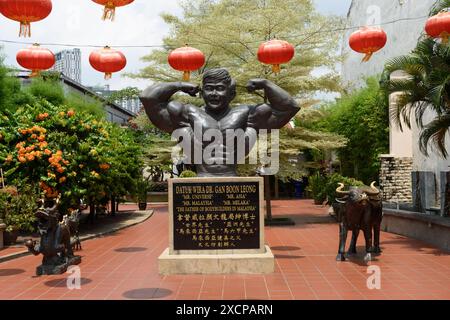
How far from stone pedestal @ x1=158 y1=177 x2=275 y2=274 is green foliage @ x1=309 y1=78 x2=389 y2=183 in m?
13.3

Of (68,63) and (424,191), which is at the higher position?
(68,63)

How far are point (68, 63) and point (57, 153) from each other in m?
17.5

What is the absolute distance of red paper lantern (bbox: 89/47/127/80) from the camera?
8.77 metres

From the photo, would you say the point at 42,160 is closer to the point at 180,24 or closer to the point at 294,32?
the point at 294,32

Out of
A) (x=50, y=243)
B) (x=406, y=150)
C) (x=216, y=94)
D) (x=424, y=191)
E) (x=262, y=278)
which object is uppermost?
(x=216, y=94)

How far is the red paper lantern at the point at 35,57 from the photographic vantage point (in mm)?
8602

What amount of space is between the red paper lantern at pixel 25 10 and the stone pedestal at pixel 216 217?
3.07 meters

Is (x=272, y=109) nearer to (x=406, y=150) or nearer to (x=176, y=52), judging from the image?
(x=176, y=52)

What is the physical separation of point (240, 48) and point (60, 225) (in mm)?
9726

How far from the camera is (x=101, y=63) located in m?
8.79

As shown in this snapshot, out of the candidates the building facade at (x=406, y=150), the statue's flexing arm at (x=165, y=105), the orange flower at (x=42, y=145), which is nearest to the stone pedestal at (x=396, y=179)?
the building facade at (x=406, y=150)

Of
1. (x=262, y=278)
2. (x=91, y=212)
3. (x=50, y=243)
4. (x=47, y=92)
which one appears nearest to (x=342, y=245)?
(x=262, y=278)

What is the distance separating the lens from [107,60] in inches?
346

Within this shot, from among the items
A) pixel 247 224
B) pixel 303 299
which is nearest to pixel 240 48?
pixel 247 224
